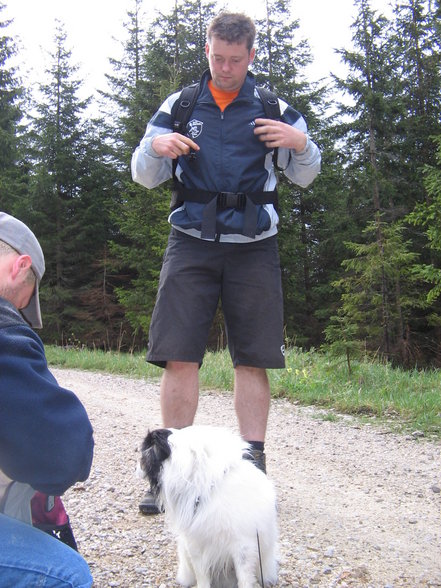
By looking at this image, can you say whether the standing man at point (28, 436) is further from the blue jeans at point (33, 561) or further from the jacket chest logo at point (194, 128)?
the jacket chest logo at point (194, 128)

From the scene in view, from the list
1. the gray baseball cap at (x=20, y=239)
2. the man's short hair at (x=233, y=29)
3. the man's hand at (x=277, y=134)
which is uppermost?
the man's short hair at (x=233, y=29)

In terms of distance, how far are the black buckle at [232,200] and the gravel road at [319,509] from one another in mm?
1319

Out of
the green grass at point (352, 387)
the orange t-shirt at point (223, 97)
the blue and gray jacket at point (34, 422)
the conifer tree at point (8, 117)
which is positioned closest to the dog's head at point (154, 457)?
the blue and gray jacket at point (34, 422)

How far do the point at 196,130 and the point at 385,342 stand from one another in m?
14.4

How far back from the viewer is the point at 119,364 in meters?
8.88

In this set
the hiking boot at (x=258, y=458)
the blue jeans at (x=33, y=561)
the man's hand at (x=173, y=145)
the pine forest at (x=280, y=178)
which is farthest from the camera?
the pine forest at (x=280, y=178)

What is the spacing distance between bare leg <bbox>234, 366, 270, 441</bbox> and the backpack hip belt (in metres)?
0.75

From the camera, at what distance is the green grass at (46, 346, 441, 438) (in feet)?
16.4

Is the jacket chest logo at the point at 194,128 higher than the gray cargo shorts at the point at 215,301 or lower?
higher

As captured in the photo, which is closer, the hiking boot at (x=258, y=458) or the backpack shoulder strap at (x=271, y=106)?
the hiking boot at (x=258, y=458)

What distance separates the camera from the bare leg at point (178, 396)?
2998mm

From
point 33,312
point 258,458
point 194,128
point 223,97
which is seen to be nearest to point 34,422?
point 33,312

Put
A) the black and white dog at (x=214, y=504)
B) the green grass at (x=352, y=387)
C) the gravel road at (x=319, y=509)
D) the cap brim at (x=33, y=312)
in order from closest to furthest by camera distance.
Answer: the cap brim at (x=33, y=312) < the black and white dog at (x=214, y=504) < the gravel road at (x=319, y=509) < the green grass at (x=352, y=387)

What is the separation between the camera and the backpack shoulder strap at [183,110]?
311 centimetres
